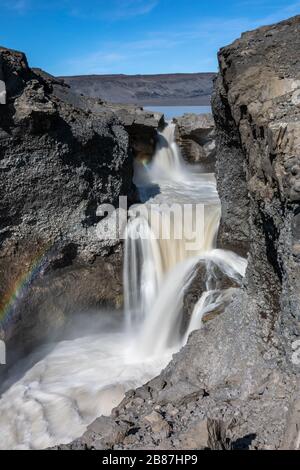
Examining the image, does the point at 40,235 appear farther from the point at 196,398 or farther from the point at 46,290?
the point at 196,398

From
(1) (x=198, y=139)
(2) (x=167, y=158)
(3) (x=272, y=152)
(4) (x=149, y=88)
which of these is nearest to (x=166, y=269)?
(3) (x=272, y=152)

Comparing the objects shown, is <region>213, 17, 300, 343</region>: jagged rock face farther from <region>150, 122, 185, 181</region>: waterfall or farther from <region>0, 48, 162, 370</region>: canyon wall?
<region>150, 122, 185, 181</region>: waterfall

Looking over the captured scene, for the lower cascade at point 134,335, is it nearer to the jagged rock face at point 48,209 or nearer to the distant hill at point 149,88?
the jagged rock face at point 48,209

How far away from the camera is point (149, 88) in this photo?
61.7 meters

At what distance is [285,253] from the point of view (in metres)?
4.12

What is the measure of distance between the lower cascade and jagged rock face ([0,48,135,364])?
53 cm

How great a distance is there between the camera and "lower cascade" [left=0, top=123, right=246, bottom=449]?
21.0 feet

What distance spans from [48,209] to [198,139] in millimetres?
9279

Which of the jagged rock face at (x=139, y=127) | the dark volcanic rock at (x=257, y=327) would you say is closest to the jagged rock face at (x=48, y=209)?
the dark volcanic rock at (x=257, y=327)

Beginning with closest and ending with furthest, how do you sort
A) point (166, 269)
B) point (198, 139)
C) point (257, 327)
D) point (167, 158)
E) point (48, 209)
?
point (257, 327) → point (48, 209) → point (166, 269) → point (167, 158) → point (198, 139)

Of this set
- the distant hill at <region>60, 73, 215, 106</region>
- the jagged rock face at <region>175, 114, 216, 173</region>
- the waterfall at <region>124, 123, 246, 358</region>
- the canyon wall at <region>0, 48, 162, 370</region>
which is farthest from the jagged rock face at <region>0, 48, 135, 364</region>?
the distant hill at <region>60, 73, 215, 106</region>

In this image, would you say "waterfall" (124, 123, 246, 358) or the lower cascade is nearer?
the lower cascade

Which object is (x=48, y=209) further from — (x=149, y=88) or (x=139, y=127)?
(x=149, y=88)
